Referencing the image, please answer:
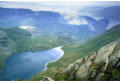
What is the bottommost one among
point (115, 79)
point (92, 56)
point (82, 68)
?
point (115, 79)

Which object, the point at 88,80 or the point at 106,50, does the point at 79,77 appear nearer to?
the point at 88,80

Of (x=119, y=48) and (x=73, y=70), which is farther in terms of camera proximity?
(x=73, y=70)

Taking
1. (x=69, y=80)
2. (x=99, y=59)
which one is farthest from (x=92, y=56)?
(x=69, y=80)

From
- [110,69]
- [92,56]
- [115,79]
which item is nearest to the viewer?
[115,79]

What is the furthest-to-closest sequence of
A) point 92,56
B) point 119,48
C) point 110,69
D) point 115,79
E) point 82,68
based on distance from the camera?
point 92,56 → point 82,68 → point 119,48 → point 110,69 → point 115,79

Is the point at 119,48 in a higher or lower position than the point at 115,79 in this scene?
higher
